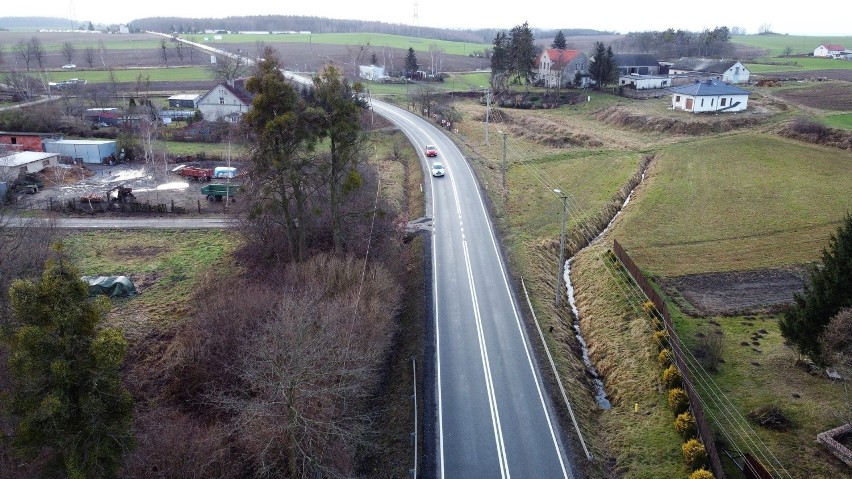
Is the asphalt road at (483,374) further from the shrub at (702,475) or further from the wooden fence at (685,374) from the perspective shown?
the wooden fence at (685,374)

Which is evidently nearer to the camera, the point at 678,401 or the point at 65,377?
the point at 65,377

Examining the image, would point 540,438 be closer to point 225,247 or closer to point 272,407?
point 272,407

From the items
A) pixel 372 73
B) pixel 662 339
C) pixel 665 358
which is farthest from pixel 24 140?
pixel 665 358

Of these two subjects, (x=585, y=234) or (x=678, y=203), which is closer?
(x=585, y=234)

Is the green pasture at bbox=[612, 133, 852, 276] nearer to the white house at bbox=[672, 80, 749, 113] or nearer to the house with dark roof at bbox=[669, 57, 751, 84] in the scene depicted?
the white house at bbox=[672, 80, 749, 113]

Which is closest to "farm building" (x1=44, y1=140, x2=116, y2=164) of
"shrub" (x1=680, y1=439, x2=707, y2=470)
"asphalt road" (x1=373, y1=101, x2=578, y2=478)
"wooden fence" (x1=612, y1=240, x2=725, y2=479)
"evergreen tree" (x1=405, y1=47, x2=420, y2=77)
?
"asphalt road" (x1=373, y1=101, x2=578, y2=478)

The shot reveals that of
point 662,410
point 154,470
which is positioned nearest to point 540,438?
point 662,410

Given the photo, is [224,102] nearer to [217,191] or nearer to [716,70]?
[217,191]
